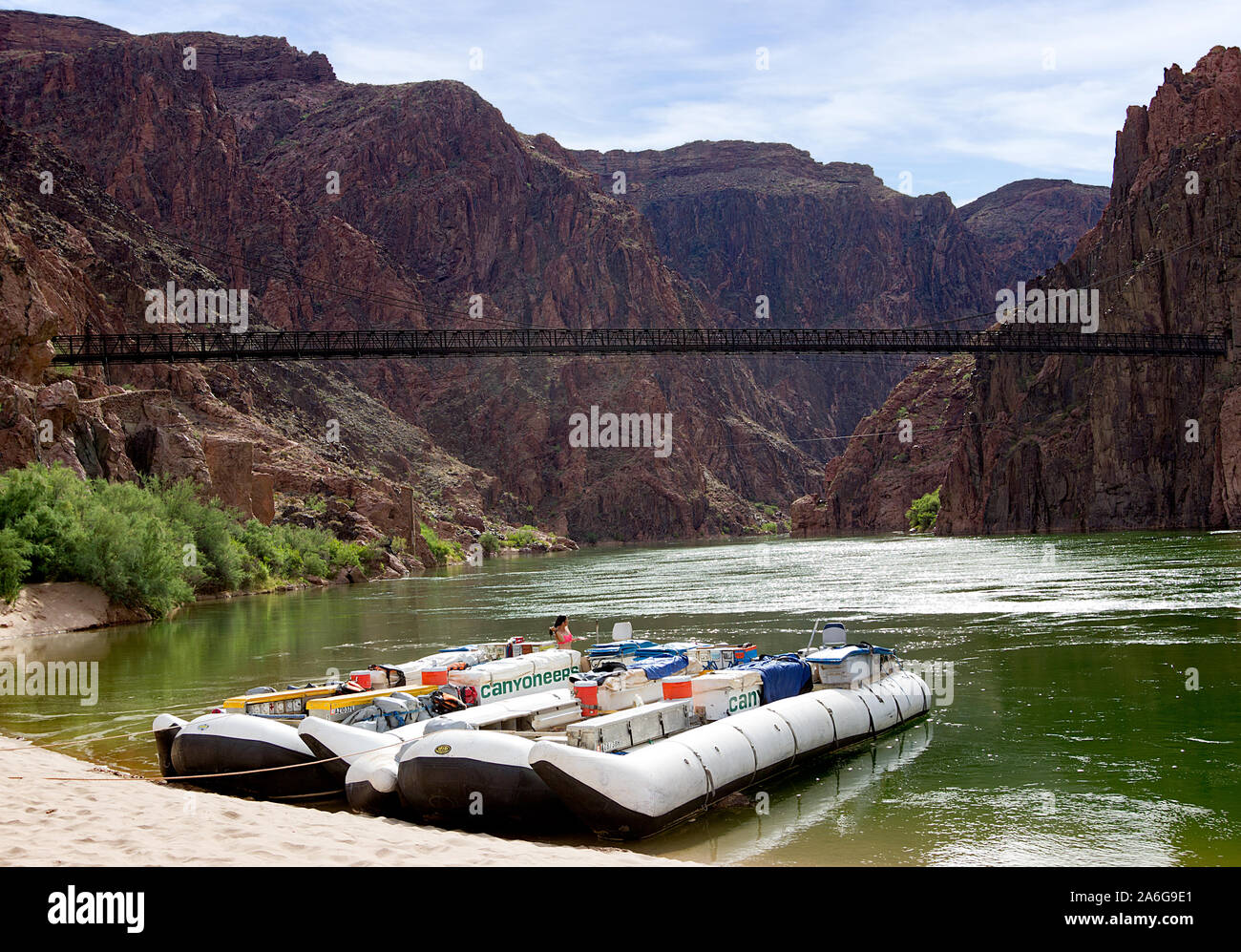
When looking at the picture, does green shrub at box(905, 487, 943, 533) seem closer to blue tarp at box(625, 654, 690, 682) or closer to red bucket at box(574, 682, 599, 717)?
blue tarp at box(625, 654, 690, 682)

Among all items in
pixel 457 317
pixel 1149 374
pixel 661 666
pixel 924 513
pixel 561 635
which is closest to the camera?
pixel 661 666

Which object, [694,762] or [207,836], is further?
[694,762]

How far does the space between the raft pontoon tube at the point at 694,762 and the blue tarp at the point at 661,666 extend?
2.20m

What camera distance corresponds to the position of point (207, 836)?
942 centimetres

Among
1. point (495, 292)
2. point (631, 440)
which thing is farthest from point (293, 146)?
point (631, 440)

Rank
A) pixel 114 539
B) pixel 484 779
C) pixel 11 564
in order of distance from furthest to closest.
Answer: pixel 114 539 < pixel 11 564 < pixel 484 779

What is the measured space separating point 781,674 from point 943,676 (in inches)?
206

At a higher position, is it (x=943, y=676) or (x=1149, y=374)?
(x=1149, y=374)

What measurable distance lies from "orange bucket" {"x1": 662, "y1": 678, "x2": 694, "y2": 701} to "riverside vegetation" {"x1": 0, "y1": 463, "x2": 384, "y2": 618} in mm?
23472

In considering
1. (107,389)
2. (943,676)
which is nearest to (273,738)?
(943,676)

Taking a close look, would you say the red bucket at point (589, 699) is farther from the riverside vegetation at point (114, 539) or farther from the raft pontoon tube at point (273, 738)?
the riverside vegetation at point (114, 539)

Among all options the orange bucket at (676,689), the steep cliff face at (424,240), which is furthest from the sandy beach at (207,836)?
the steep cliff face at (424,240)

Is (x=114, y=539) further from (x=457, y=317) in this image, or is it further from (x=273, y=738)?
(x=457, y=317)
